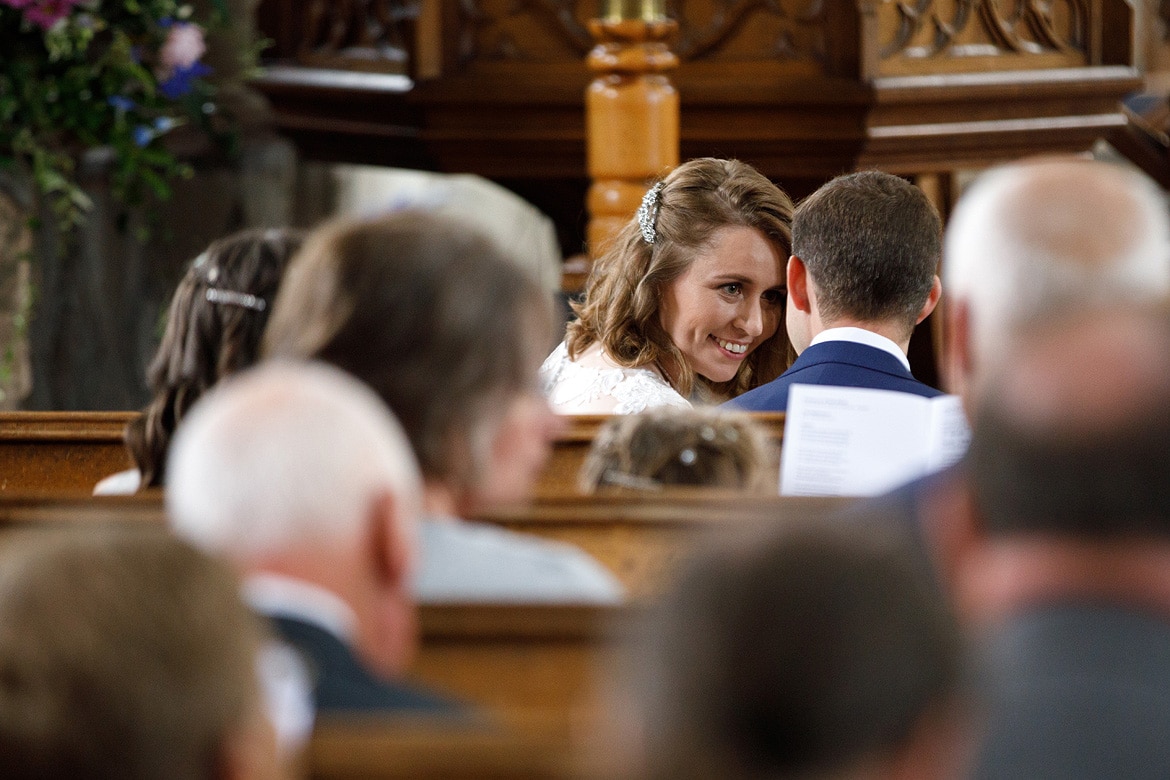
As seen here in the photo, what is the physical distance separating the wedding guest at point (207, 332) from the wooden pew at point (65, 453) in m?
0.60

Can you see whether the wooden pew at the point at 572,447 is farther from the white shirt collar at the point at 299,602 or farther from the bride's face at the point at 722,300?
the white shirt collar at the point at 299,602

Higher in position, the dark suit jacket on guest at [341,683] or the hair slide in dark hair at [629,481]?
the dark suit jacket on guest at [341,683]

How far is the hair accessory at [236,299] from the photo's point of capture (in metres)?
2.89

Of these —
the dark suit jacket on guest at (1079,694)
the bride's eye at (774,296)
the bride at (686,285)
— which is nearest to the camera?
the dark suit jacket on guest at (1079,694)

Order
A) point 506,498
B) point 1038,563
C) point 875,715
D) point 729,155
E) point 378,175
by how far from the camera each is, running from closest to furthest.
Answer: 1. point 875,715
2. point 1038,563
3. point 506,498
4. point 729,155
5. point 378,175

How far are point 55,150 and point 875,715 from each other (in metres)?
5.94

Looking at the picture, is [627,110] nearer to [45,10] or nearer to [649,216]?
[649,216]

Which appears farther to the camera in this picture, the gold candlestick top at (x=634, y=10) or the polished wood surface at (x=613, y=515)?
the gold candlestick top at (x=634, y=10)

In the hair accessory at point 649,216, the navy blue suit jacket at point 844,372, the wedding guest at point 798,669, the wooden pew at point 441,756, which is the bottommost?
the navy blue suit jacket at point 844,372

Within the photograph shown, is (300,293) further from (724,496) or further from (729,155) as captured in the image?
(729,155)

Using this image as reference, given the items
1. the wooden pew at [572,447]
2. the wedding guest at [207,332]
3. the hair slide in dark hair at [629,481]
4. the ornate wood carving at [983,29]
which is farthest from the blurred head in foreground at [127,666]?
the ornate wood carving at [983,29]

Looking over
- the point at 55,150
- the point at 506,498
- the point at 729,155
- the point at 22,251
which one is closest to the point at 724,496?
the point at 506,498

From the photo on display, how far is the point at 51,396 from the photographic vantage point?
6.69 meters

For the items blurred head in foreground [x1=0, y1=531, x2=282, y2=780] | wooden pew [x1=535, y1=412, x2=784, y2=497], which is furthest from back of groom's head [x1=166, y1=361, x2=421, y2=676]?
wooden pew [x1=535, y1=412, x2=784, y2=497]
